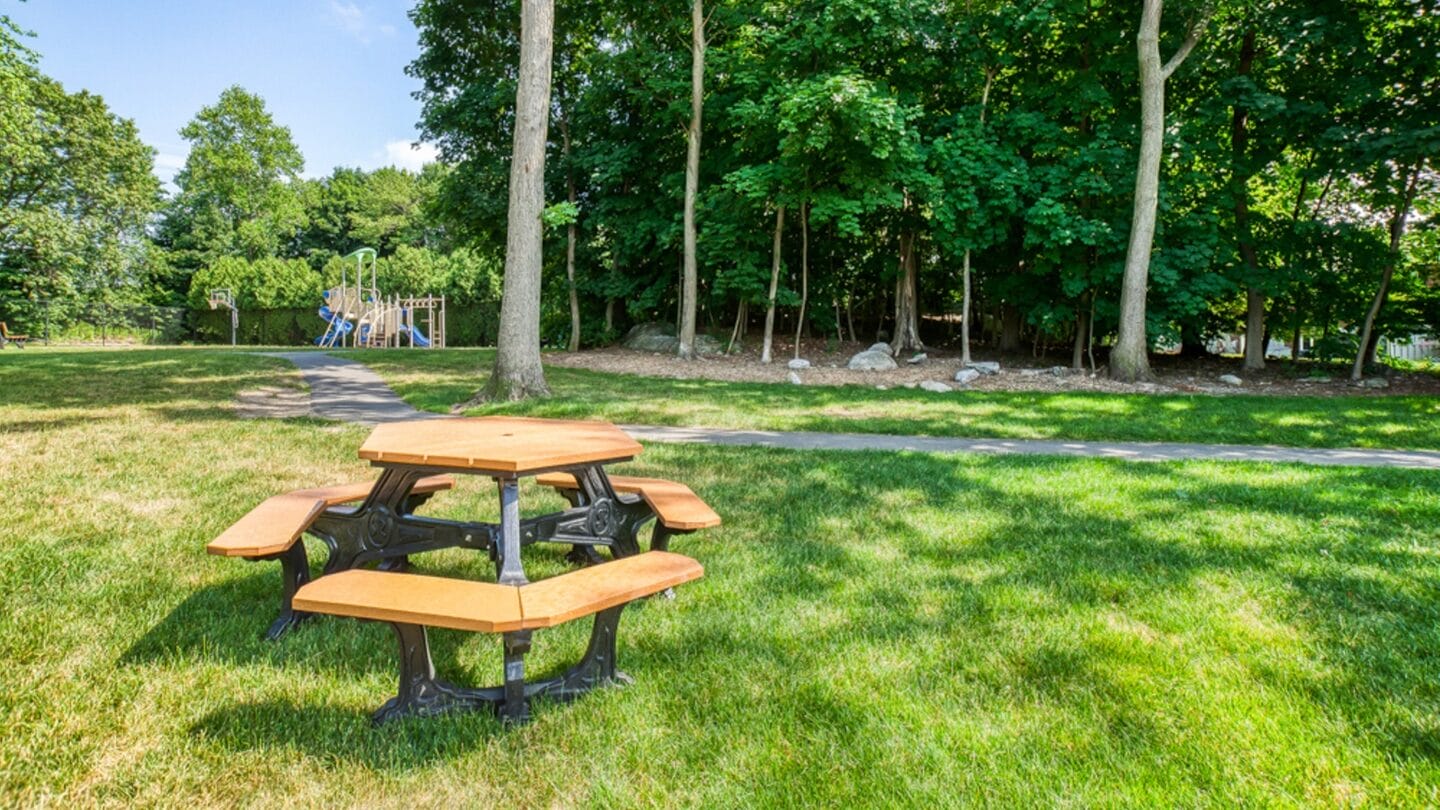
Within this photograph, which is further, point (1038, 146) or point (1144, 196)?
point (1038, 146)

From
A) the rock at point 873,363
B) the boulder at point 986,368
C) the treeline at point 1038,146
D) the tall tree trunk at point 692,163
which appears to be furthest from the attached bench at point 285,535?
the tall tree trunk at point 692,163

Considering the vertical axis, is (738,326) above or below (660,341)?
above

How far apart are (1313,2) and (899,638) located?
1686cm

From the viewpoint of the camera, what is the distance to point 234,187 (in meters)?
48.4

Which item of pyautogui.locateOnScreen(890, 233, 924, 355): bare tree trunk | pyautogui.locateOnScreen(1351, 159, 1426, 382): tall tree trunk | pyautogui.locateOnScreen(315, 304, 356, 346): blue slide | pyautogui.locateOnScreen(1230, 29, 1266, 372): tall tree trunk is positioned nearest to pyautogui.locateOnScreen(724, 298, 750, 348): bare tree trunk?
pyautogui.locateOnScreen(890, 233, 924, 355): bare tree trunk

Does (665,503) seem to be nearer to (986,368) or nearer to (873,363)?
(986,368)

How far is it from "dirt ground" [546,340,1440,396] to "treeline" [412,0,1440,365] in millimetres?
1002

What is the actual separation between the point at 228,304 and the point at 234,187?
688 inches

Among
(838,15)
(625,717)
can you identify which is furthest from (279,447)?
(838,15)

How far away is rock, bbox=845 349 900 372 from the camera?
572 inches

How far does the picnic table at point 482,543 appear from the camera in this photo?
2.11 metres

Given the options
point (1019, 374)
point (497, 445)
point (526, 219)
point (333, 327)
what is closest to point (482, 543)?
point (497, 445)

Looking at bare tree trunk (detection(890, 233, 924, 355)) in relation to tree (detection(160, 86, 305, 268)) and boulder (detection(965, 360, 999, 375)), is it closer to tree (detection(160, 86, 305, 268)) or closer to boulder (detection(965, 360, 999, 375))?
boulder (detection(965, 360, 999, 375))

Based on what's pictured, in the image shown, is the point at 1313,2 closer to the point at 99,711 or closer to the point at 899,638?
the point at 899,638
